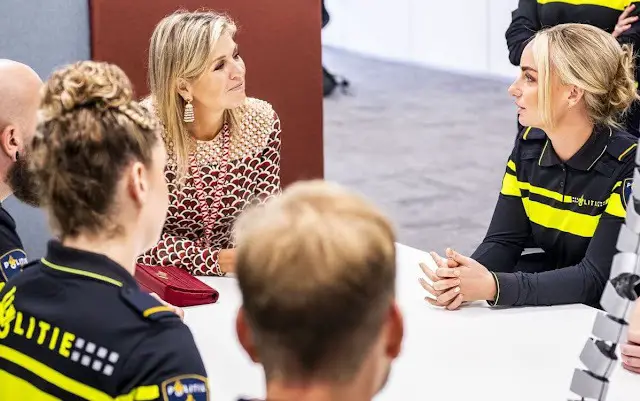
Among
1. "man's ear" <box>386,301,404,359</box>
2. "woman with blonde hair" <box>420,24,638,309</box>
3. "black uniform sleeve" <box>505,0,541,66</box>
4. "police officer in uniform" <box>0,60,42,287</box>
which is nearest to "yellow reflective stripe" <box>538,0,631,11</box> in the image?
"black uniform sleeve" <box>505,0,541,66</box>

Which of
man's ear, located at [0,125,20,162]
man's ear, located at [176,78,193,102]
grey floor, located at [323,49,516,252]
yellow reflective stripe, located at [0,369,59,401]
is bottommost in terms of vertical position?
grey floor, located at [323,49,516,252]

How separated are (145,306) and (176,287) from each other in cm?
94

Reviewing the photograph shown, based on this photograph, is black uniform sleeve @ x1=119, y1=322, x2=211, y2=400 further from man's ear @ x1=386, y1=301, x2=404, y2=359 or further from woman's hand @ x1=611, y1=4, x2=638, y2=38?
woman's hand @ x1=611, y1=4, x2=638, y2=38

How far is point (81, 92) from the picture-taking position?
4.89ft

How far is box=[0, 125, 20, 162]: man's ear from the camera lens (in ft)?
6.73

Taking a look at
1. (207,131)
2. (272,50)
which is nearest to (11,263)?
(207,131)

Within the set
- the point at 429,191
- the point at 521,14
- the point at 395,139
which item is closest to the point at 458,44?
the point at 395,139

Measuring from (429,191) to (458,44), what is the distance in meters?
4.06

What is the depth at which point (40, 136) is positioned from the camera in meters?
1.47

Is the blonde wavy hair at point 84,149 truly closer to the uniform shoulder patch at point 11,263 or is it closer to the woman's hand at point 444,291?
the uniform shoulder patch at point 11,263

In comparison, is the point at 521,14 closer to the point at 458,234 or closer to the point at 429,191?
the point at 458,234

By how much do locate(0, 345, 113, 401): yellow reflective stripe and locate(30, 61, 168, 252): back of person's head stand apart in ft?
0.60

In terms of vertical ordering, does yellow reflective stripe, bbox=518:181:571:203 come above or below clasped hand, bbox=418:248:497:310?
above

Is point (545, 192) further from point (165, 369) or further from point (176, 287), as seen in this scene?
point (165, 369)
